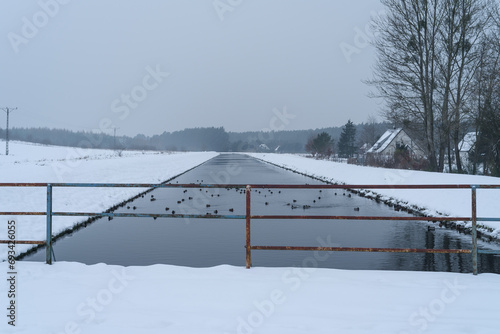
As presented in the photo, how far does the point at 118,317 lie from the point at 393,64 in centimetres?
3280

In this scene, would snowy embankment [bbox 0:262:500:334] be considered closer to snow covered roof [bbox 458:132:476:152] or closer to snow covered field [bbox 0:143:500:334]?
snow covered field [bbox 0:143:500:334]

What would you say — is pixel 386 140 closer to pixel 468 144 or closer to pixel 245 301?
pixel 468 144

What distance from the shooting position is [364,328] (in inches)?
198

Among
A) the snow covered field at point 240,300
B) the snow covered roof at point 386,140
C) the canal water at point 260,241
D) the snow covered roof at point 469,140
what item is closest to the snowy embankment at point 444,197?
the canal water at point 260,241

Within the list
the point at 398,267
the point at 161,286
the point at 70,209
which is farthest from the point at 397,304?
the point at 70,209

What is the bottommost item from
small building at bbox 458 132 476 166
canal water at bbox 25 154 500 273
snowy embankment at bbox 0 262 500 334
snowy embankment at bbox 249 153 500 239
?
canal water at bbox 25 154 500 273

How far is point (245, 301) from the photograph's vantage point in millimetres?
5855

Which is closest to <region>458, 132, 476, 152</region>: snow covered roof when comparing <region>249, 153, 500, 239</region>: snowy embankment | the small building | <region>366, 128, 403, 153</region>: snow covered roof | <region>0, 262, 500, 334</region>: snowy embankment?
the small building

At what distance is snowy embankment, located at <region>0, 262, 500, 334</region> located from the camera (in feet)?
16.7

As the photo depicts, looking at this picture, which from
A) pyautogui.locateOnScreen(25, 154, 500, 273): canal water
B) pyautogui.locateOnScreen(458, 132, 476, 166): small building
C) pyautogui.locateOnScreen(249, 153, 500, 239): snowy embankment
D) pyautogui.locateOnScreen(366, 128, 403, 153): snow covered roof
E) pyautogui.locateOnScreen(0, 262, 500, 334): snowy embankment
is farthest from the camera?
pyautogui.locateOnScreen(366, 128, 403, 153): snow covered roof

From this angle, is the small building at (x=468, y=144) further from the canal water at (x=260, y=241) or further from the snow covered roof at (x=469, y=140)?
the canal water at (x=260, y=241)

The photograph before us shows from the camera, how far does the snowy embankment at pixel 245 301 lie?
509 centimetres

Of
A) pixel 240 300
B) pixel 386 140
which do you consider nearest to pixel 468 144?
pixel 386 140

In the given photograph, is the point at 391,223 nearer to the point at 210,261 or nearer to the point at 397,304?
the point at 210,261
